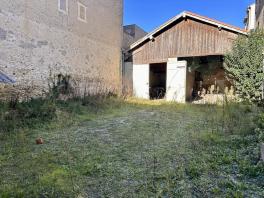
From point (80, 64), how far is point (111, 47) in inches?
121

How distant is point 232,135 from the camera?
4.88 m

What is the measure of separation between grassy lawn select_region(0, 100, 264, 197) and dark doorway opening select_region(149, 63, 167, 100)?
350 inches

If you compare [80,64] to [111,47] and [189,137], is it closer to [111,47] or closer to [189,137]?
[111,47]

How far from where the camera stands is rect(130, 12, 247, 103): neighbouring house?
1117 centimetres

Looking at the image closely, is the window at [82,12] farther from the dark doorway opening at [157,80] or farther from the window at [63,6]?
the dark doorway opening at [157,80]

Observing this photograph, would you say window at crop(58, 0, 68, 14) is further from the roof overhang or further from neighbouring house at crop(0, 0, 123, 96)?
the roof overhang

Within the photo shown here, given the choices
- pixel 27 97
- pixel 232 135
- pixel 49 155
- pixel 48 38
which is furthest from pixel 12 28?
pixel 232 135

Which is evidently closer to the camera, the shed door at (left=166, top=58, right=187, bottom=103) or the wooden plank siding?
the wooden plank siding

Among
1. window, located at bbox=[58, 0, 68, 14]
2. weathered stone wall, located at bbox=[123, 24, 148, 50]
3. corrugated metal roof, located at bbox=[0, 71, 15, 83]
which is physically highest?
weathered stone wall, located at bbox=[123, 24, 148, 50]

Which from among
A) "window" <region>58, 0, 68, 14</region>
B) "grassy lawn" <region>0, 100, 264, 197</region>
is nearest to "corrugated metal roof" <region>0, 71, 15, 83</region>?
"grassy lawn" <region>0, 100, 264, 197</region>

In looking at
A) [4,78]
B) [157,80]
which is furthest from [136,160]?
[157,80]

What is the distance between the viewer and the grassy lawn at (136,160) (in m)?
2.85

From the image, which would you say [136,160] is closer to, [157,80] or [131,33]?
[157,80]

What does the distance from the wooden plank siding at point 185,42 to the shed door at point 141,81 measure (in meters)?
0.39
